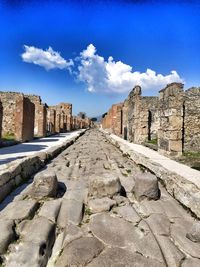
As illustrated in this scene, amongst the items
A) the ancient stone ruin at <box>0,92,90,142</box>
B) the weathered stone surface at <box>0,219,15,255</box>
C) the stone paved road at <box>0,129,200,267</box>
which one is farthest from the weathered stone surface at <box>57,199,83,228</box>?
the ancient stone ruin at <box>0,92,90,142</box>

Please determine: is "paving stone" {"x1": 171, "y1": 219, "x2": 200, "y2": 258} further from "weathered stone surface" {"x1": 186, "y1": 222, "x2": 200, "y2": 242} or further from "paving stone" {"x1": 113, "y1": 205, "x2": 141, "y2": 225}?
"paving stone" {"x1": 113, "y1": 205, "x2": 141, "y2": 225}

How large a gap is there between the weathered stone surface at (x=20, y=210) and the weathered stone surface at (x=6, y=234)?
0.54 ft

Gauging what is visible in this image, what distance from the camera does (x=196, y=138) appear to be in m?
9.98

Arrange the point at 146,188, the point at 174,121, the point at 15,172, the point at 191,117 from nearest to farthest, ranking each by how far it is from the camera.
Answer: the point at 146,188, the point at 15,172, the point at 174,121, the point at 191,117

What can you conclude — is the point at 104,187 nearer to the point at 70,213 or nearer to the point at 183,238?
the point at 70,213

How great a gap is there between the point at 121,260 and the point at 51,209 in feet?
4.47

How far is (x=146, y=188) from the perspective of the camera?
13.1 feet

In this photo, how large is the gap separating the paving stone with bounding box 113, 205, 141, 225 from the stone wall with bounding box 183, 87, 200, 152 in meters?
7.01

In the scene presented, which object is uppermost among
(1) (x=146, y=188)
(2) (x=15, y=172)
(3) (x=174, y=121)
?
(3) (x=174, y=121)

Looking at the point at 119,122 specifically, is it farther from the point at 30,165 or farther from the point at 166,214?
the point at 166,214

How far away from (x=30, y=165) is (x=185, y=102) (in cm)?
672

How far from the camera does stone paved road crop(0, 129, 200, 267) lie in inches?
90.9

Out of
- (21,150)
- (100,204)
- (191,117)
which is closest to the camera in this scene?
(100,204)

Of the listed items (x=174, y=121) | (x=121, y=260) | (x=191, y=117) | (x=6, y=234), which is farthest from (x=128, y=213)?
(x=191, y=117)
